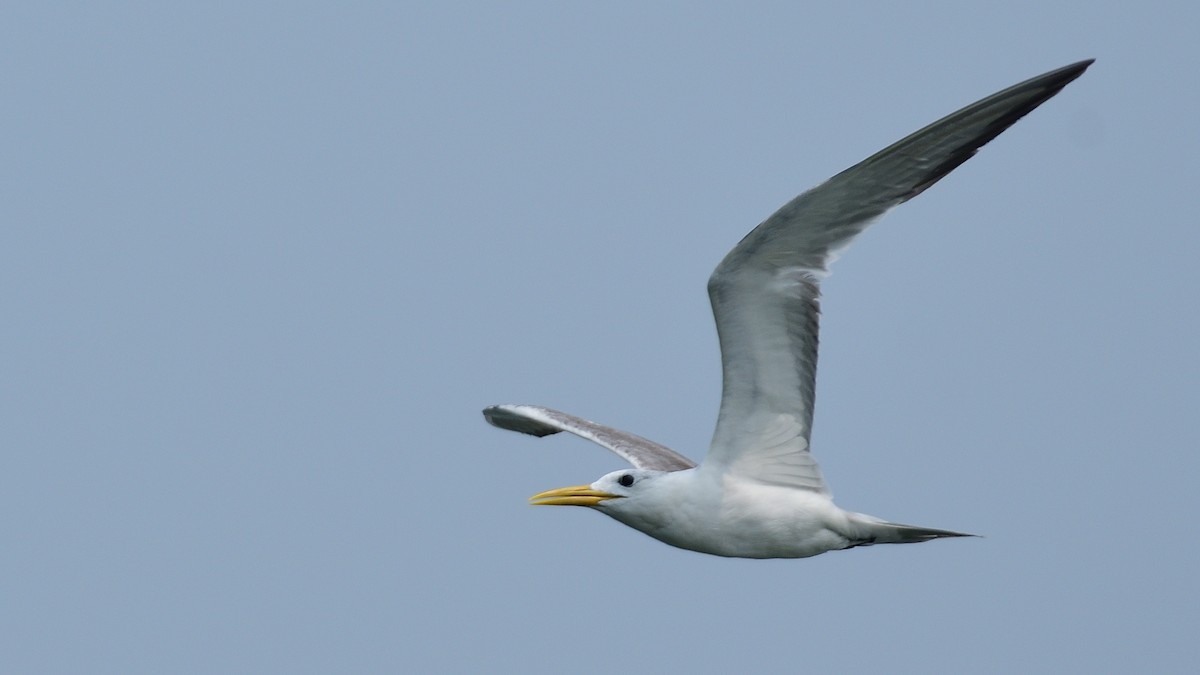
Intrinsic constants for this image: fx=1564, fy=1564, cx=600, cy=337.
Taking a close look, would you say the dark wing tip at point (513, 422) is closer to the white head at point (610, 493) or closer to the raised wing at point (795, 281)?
the white head at point (610, 493)

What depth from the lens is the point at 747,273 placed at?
10.5 m

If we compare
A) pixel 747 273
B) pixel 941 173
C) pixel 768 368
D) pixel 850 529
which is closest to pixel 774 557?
pixel 850 529

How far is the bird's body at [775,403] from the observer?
10.2m

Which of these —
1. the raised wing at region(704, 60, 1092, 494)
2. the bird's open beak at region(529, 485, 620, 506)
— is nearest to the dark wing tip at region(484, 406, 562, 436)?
the bird's open beak at region(529, 485, 620, 506)

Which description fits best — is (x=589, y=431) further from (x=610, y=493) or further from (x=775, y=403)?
(x=775, y=403)

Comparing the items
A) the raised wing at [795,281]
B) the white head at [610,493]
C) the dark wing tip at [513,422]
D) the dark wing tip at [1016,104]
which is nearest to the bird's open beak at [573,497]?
the white head at [610,493]

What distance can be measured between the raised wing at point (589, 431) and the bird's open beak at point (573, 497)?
1221 mm

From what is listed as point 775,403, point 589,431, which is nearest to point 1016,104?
point 775,403

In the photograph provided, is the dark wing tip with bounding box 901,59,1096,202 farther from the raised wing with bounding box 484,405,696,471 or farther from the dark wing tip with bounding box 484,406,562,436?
the dark wing tip with bounding box 484,406,562,436

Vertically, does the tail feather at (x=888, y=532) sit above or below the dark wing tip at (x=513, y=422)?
below

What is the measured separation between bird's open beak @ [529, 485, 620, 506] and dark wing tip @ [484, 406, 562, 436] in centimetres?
276

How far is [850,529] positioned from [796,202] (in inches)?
105

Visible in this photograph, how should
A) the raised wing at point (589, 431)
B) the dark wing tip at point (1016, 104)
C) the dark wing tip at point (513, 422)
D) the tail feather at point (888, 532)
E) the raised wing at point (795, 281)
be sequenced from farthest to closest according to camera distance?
1. the dark wing tip at point (513, 422)
2. the raised wing at point (589, 431)
3. the tail feather at point (888, 532)
4. the raised wing at point (795, 281)
5. the dark wing tip at point (1016, 104)

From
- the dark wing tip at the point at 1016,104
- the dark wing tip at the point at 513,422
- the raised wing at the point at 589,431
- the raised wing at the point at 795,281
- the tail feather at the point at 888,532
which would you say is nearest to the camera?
the dark wing tip at the point at 1016,104
